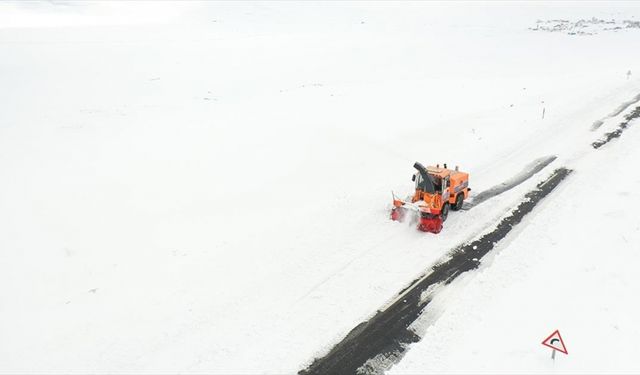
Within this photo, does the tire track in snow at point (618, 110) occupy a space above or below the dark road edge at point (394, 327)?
above

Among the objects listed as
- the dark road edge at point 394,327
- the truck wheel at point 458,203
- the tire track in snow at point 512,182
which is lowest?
the tire track in snow at point 512,182

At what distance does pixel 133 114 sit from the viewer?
26.9 metres

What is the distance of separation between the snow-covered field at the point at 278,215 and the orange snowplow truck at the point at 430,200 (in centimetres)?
55

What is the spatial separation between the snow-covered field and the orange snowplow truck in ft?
1.80

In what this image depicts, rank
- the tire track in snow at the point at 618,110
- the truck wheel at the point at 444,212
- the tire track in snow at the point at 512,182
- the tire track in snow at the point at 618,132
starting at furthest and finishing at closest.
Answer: the tire track in snow at the point at 618,110
the tire track in snow at the point at 618,132
the tire track in snow at the point at 512,182
the truck wheel at the point at 444,212

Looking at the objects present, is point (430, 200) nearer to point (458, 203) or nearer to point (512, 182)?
point (458, 203)

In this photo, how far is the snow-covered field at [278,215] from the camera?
427 inches

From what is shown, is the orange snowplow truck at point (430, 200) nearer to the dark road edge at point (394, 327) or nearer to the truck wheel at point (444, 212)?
the truck wheel at point (444, 212)

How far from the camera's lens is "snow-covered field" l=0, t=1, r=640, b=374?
35.6 feet

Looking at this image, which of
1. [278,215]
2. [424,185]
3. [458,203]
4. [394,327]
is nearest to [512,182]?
[458,203]

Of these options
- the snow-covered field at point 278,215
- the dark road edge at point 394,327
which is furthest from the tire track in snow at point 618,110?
the dark road edge at point 394,327

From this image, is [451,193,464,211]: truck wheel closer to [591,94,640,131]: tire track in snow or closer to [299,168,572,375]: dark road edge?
[299,168,572,375]: dark road edge

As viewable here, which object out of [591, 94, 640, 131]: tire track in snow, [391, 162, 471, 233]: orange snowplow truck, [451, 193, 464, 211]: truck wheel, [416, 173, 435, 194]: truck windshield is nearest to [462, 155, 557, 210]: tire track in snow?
[451, 193, 464, 211]: truck wheel

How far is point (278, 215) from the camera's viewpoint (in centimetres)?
1709
